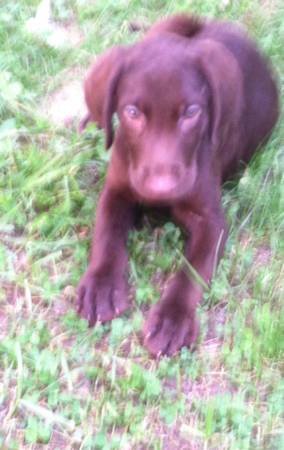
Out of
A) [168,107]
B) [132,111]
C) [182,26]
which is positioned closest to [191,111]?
[168,107]

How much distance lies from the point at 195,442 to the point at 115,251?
779mm

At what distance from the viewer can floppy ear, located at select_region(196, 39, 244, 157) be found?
274 centimetres

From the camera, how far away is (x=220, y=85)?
9.07 feet

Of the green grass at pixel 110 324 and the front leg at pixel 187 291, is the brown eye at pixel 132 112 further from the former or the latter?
the green grass at pixel 110 324

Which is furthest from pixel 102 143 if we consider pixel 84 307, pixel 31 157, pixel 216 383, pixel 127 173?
pixel 216 383

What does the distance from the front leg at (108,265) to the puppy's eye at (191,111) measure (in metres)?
0.54

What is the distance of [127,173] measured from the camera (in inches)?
117

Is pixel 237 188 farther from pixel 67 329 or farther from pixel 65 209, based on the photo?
pixel 67 329

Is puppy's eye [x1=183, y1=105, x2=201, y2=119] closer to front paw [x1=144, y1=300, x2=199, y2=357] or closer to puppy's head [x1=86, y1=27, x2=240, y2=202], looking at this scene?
puppy's head [x1=86, y1=27, x2=240, y2=202]

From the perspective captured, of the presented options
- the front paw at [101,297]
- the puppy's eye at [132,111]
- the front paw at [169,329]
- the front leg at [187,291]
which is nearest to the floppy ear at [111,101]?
the puppy's eye at [132,111]

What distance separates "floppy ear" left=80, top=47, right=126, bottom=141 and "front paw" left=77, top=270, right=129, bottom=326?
55 centimetres

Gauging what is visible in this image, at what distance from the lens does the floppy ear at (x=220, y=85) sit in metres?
2.74

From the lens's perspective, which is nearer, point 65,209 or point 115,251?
point 115,251

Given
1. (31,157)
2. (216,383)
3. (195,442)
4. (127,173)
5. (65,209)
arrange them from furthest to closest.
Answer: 1. (31,157)
2. (65,209)
3. (127,173)
4. (216,383)
5. (195,442)
